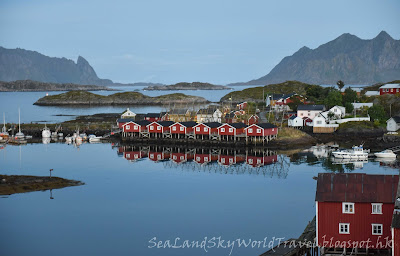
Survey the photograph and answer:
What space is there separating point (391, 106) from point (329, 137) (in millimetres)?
19699

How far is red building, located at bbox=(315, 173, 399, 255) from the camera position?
896 inches

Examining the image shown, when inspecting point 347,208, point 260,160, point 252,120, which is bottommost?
point 260,160

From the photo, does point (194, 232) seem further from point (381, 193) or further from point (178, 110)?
point (178, 110)

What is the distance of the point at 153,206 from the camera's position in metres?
36.8

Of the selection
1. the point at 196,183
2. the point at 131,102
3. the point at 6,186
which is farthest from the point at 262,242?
the point at 131,102

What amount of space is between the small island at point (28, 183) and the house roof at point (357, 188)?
23.6 metres

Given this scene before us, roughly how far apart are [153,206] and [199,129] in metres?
34.0

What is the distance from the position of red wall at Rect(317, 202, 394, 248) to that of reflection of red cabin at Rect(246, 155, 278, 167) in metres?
30.1

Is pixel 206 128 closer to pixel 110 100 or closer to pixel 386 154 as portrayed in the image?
pixel 386 154

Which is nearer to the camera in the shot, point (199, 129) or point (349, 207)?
point (349, 207)

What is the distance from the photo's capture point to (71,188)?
41.9 metres

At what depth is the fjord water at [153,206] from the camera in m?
29.4

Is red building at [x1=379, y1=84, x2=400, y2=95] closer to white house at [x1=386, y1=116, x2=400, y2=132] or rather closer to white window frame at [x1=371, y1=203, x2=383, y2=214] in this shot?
white house at [x1=386, y1=116, x2=400, y2=132]

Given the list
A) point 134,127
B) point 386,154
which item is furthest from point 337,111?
point 134,127
